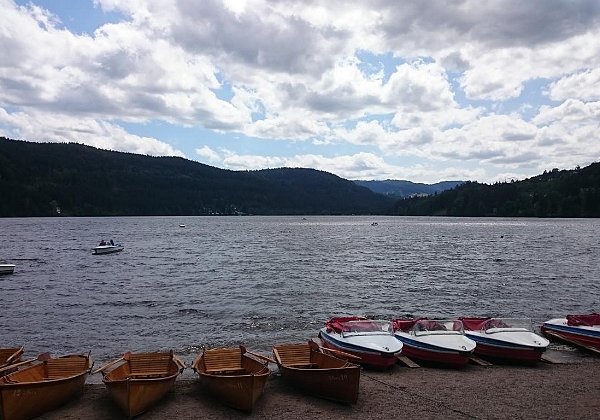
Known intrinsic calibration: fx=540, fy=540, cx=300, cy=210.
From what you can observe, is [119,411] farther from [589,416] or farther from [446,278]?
[446,278]

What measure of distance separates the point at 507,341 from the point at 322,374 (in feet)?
27.7

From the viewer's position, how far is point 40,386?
14.6 meters

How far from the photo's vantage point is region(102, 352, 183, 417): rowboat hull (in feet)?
47.7

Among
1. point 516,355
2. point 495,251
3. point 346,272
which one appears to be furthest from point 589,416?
point 495,251

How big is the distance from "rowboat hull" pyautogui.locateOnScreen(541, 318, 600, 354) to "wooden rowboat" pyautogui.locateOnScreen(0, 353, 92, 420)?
19566mm

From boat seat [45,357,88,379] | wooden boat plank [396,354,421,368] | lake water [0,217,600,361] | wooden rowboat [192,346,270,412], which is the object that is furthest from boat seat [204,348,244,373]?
wooden boat plank [396,354,421,368]

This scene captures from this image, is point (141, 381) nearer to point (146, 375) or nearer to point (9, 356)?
point (146, 375)

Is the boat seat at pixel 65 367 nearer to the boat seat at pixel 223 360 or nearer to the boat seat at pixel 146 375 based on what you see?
the boat seat at pixel 146 375

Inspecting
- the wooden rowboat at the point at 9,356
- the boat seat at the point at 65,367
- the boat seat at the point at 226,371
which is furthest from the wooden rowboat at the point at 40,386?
the boat seat at the point at 226,371

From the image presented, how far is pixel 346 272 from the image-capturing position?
55562 millimetres

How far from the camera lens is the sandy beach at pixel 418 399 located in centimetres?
1489

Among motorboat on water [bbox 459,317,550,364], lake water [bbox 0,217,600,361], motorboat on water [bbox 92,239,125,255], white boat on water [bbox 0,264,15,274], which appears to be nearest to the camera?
motorboat on water [bbox 459,317,550,364]

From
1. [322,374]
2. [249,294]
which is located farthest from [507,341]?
[249,294]

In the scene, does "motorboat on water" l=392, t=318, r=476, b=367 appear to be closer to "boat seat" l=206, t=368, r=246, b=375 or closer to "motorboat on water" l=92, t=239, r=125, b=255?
"boat seat" l=206, t=368, r=246, b=375
